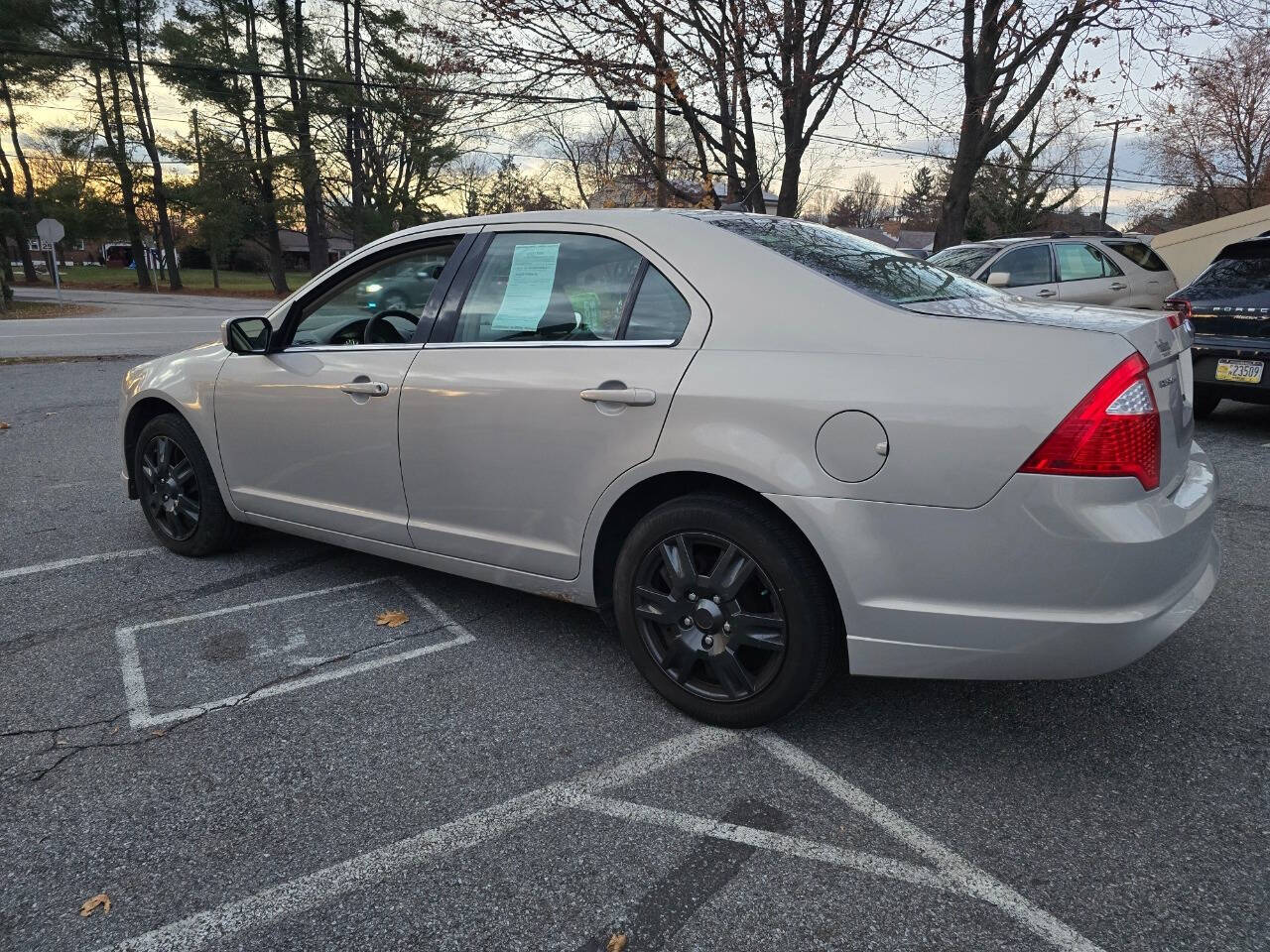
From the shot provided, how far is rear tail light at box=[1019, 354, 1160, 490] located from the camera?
6.98ft

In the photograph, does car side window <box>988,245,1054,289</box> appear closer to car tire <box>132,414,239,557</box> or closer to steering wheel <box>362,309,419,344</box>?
steering wheel <box>362,309,419,344</box>

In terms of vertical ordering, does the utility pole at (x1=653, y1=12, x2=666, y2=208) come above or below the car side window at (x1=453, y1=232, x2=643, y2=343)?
above

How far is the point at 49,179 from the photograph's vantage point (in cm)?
4903

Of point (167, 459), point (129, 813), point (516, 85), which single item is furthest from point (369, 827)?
point (516, 85)

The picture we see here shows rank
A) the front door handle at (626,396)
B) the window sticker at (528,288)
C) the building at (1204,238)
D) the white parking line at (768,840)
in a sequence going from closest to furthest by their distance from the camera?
the white parking line at (768,840) → the front door handle at (626,396) → the window sticker at (528,288) → the building at (1204,238)

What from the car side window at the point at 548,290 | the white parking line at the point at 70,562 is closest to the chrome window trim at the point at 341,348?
the car side window at the point at 548,290

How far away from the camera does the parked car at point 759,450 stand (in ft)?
7.19

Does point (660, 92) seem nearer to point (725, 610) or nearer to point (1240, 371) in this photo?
point (1240, 371)

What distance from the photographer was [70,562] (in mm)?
4289

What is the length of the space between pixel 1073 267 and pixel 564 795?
10.0m

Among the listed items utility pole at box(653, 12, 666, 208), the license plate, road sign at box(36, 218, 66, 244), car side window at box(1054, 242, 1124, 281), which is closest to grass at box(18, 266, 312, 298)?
road sign at box(36, 218, 66, 244)

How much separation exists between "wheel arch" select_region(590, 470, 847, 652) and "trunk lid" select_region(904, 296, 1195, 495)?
72cm

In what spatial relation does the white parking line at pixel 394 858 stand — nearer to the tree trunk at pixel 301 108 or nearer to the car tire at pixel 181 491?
the car tire at pixel 181 491

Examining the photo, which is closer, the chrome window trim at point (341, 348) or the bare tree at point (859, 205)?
the chrome window trim at point (341, 348)
